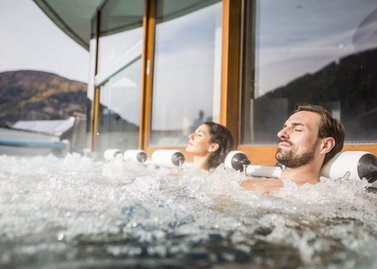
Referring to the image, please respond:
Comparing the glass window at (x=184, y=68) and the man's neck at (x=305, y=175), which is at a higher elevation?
the glass window at (x=184, y=68)

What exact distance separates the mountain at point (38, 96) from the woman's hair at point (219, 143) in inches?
178

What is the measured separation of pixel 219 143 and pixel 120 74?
127 inches

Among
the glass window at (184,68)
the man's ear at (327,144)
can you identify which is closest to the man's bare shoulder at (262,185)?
the man's ear at (327,144)

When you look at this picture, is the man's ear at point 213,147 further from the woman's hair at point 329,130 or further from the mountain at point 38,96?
the mountain at point 38,96

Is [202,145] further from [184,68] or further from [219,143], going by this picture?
[184,68]

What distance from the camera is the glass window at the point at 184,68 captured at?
10.9ft

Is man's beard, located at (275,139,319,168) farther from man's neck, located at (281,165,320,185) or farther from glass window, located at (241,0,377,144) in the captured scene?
glass window, located at (241,0,377,144)

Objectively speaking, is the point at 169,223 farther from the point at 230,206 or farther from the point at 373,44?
the point at 373,44

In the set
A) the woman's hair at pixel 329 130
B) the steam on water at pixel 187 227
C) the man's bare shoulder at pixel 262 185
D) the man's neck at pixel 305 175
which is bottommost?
the steam on water at pixel 187 227

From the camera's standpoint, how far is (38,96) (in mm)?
7418

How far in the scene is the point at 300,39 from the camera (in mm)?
3027

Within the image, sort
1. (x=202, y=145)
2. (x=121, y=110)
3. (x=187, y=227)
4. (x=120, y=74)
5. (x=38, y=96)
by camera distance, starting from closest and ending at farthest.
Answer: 1. (x=187, y=227)
2. (x=202, y=145)
3. (x=121, y=110)
4. (x=120, y=74)
5. (x=38, y=96)

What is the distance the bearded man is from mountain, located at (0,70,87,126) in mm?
5399

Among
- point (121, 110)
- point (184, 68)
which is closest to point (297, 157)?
point (184, 68)
